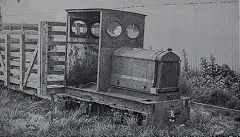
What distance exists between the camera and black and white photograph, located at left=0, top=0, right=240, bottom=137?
721 centimetres

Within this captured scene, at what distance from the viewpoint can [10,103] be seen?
31.0 feet

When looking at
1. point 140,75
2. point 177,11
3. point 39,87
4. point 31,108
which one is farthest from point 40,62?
point 177,11

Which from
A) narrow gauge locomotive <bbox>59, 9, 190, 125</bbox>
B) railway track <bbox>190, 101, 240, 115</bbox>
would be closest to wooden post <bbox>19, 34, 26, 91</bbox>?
narrow gauge locomotive <bbox>59, 9, 190, 125</bbox>

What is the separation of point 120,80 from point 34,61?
2515 mm

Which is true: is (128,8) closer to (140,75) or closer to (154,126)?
(140,75)

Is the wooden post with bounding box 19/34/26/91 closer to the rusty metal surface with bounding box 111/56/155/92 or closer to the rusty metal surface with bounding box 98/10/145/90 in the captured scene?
the rusty metal surface with bounding box 98/10/145/90

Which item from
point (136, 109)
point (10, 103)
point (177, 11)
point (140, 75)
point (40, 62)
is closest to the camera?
point (136, 109)

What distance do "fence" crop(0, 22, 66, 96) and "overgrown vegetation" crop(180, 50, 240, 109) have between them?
4.44 metres

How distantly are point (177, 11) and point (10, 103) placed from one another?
771 cm

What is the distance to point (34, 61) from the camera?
29.6ft

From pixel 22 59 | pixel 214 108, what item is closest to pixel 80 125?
pixel 22 59

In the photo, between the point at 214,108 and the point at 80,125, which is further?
the point at 214,108

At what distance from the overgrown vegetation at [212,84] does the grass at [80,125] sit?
1.03 meters

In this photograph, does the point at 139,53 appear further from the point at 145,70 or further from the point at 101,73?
the point at 101,73
